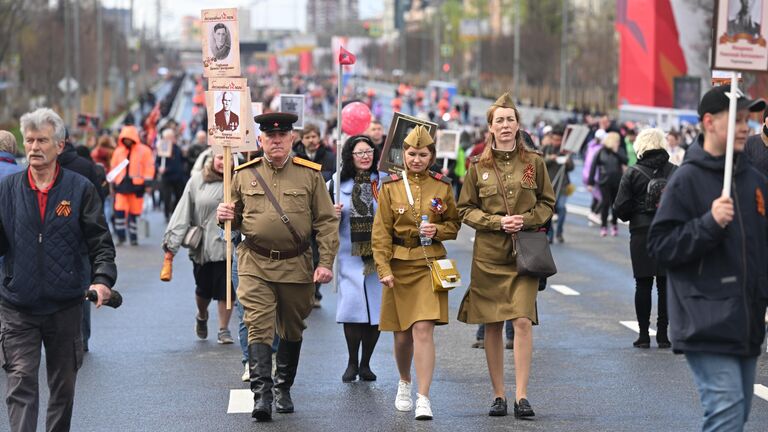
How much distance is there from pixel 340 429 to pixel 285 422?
40 centimetres

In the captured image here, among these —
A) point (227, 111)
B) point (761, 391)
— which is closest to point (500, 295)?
point (761, 391)

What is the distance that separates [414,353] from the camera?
31.0ft

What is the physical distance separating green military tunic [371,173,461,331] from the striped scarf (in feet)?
3.33

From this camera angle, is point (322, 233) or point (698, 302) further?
point (322, 233)

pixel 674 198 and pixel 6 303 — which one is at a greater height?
pixel 674 198

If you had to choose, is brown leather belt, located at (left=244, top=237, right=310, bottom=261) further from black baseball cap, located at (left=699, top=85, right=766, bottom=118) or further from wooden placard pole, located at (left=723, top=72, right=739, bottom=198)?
wooden placard pole, located at (left=723, top=72, right=739, bottom=198)

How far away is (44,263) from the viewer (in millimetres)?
7363

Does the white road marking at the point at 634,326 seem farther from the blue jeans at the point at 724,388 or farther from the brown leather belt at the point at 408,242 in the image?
the blue jeans at the point at 724,388

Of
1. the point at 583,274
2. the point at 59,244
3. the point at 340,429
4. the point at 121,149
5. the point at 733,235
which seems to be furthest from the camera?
the point at 121,149

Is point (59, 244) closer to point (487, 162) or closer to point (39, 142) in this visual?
point (39, 142)

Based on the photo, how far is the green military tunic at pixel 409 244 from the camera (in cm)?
940

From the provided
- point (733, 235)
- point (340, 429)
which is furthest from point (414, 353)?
point (733, 235)

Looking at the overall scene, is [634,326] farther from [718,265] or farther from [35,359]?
[718,265]

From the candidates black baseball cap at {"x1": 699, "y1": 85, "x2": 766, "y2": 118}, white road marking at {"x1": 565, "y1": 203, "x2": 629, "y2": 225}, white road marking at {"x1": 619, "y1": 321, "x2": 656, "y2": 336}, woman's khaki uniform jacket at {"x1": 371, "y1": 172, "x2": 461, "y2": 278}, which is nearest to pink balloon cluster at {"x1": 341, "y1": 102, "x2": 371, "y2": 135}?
white road marking at {"x1": 619, "y1": 321, "x2": 656, "y2": 336}
